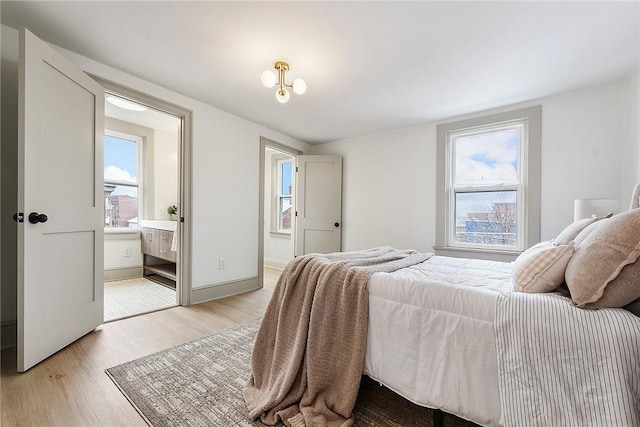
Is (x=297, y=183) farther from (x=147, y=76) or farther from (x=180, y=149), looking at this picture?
(x=147, y=76)

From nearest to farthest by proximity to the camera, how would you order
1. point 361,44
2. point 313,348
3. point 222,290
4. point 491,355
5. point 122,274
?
1. point 491,355
2. point 313,348
3. point 361,44
4. point 222,290
5. point 122,274

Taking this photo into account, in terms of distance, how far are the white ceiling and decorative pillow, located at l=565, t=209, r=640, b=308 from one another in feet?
4.81

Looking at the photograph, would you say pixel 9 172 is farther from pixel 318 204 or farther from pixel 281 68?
pixel 318 204

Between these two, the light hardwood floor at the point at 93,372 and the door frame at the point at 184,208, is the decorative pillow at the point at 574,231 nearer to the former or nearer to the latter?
the light hardwood floor at the point at 93,372

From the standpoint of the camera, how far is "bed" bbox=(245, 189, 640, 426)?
844 millimetres

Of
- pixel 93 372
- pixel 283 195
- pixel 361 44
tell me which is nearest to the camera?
pixel 93 372

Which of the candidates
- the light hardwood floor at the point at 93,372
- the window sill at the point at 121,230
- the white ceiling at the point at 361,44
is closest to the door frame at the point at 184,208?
the light hardwood floor at the point at 93,372

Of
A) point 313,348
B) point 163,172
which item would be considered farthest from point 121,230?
point 313,348

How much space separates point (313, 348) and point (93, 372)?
1.45 meters

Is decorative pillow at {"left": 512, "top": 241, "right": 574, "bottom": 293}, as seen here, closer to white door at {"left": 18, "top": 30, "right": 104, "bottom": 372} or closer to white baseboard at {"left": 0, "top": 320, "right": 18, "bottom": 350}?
white door at {"left": 18, "top": 30, "right": 104, "bottom": 372}

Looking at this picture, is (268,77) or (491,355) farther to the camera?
(268,77)

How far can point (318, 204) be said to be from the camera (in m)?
4.45

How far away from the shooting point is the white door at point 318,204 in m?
4.40

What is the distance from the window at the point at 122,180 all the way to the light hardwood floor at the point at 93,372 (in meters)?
2.41
